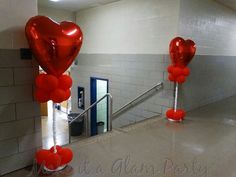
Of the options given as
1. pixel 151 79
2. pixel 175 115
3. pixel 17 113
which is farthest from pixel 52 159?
pixel 151 79

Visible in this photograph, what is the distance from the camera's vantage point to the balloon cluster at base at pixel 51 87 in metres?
2.08

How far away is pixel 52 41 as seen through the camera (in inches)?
80.1

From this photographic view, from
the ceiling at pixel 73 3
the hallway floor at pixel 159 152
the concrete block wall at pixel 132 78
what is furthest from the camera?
the ceiling at pixel 73 3

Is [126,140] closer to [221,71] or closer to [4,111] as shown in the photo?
[4,111]

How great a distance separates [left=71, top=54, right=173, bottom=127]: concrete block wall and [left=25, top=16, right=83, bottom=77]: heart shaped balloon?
2.92m

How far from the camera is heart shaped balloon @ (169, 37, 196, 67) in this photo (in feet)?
12.8

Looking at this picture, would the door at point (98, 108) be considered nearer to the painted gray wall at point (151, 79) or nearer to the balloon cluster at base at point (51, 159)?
the painted gray wall at point (151, 79)

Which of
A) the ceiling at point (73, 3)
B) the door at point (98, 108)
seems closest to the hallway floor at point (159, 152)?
→ the door at point (98, 108)

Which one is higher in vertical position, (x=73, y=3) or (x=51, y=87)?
(x=73, y=3)

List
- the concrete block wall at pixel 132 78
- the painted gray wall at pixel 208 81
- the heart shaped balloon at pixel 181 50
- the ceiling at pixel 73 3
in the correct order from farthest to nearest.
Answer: the ceiling at pixel 73 3
the painted gray wall at pixel 208 81
the concrete block wall at pixel 132 78
the heart shaped balloon at pixel 181 50

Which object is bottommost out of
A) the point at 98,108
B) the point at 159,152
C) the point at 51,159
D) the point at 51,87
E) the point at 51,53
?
the point at 98,108

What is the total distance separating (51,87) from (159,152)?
1762mm

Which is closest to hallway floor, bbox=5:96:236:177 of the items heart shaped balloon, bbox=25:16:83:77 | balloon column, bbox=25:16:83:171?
balloon column, bbox=25:16:83:171

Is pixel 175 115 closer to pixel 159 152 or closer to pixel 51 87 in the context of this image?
pixel 159 152
